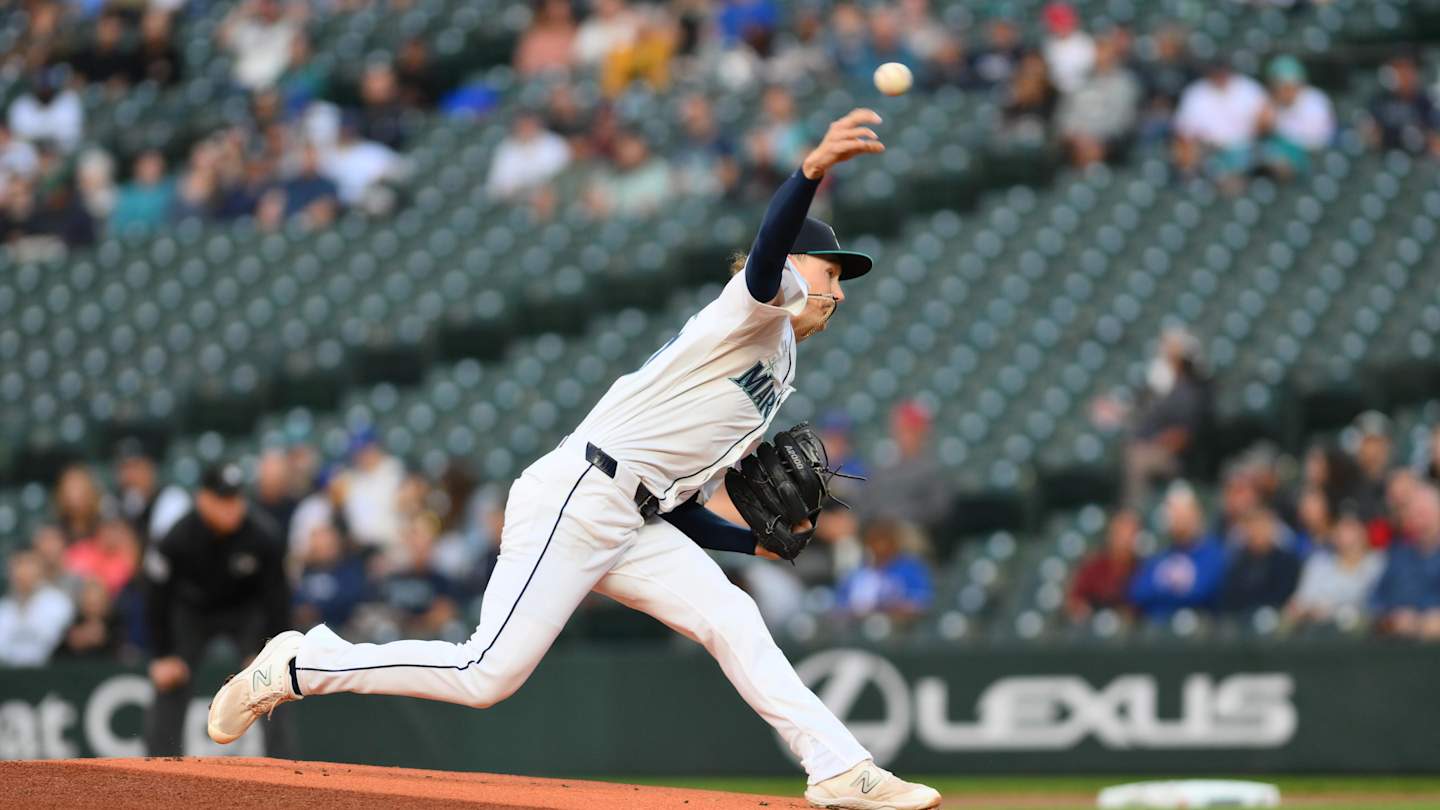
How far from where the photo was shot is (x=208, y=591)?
7.95 meters

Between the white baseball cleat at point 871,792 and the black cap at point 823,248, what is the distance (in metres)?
1.34

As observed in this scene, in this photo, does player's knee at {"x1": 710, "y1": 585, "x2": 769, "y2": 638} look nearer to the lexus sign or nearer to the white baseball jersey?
the white baseball jersey

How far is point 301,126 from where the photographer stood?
16047 millimetres

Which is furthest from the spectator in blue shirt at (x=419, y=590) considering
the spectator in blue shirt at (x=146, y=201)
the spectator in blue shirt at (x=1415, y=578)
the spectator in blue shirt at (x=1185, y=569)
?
the spectator in blue shirt at (x=146, y=201)

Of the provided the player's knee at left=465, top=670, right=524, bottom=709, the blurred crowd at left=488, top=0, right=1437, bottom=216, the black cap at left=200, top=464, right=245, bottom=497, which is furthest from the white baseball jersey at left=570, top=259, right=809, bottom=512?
the blurred crowd at left=488, top=0, right=1437, bottom=216

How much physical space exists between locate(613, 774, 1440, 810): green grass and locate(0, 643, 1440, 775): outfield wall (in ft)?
0.22

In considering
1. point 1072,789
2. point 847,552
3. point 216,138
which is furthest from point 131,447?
point 1072,789

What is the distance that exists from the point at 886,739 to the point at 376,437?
4616 millimetres

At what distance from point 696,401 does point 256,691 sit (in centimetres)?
150

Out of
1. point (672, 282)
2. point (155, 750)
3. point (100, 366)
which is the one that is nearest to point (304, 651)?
point (155, 750)

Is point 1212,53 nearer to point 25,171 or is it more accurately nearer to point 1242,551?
point 1242,551

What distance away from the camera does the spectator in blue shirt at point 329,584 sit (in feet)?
34.9

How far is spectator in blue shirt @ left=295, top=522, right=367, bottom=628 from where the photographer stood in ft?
34.9

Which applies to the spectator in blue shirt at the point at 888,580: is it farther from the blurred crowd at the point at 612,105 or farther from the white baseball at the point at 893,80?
the white baseball at the point at 893,80
